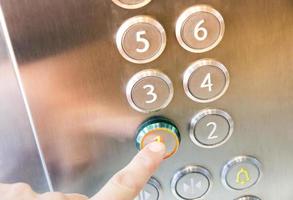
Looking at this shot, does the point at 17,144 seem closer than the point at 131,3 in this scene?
No

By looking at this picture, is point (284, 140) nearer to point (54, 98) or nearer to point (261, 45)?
point (261, 45)

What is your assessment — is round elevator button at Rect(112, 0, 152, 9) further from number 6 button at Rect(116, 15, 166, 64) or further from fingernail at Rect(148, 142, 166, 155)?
fingernail at Rect(148, 142, 166, 155)

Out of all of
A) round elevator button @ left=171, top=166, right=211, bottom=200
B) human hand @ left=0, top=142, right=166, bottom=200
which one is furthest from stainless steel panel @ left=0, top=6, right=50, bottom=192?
round elevator button @ left=171, top=166, right=211, bottom=200

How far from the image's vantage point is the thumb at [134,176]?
36cm

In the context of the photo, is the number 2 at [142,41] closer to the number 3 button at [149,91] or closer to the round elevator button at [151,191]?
the number 3 button at [149,91]

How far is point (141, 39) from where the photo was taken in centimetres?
34

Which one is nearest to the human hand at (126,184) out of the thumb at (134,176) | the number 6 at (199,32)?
the thumb at (134,176)

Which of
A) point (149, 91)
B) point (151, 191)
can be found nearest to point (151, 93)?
point (149, 91)

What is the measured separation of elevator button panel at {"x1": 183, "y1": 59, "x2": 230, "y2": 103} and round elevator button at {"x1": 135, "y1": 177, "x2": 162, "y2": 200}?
10 centimetres

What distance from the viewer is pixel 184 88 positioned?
0.37m

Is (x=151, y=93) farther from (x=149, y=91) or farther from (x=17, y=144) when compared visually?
(x=17, y=144)

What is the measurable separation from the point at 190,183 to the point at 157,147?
0.07 m

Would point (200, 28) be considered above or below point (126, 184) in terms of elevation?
above

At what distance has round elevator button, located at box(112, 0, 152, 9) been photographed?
1.07 feet
